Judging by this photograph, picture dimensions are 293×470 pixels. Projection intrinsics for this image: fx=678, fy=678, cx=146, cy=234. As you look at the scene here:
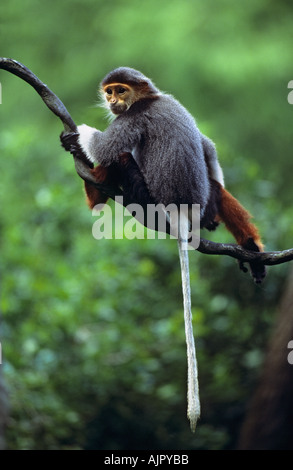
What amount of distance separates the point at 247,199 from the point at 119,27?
5823mm

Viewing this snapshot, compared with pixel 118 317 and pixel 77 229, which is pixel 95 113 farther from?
pixel 118 317

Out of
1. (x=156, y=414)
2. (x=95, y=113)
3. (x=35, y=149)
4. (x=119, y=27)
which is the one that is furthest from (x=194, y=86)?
(x=156, y=414)

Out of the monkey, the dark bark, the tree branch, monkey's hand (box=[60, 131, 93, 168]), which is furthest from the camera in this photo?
the dark bark

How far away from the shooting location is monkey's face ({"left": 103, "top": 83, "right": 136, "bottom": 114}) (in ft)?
11.6

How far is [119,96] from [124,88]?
5 centimetres

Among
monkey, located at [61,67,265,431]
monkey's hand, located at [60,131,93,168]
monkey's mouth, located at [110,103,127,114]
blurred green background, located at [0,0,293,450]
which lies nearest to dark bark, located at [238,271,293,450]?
blurred green background, located at [0,0,293,450]

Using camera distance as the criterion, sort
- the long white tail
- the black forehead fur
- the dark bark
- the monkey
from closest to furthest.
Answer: the long white tail → the monkey → the black forehead fur → the dark bark

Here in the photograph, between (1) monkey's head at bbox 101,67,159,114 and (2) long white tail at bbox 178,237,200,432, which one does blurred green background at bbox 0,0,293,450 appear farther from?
(2) long white tail at bbox 178,237,200,432

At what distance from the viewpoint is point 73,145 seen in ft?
10.7

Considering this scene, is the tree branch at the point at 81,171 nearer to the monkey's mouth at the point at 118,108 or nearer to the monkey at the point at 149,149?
the monkey at the point at 149,149

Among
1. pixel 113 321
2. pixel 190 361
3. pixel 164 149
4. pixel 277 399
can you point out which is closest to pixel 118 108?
pixel 164 149

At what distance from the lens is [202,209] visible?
3.51 meters

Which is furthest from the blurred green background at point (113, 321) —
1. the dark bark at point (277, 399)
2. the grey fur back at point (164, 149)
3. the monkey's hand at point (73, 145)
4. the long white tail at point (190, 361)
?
the long white tail at point (190, 361)

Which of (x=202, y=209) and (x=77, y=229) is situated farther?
(x=77, y=229)
